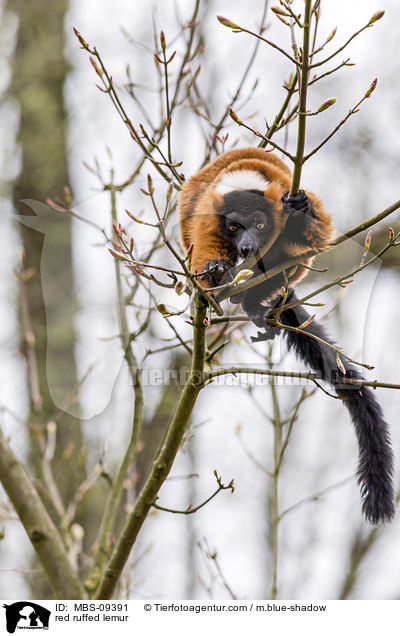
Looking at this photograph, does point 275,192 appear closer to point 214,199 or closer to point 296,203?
point 214,199

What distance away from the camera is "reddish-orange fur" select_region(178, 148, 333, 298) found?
3111 millimetres

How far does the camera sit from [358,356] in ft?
11.1

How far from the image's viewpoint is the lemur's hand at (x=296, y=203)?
255cm

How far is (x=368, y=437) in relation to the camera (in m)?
2.91

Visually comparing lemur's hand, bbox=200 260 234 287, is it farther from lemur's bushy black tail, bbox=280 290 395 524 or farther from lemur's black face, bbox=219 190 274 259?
lemur's bushy black tail, bbox=280 290 395 524

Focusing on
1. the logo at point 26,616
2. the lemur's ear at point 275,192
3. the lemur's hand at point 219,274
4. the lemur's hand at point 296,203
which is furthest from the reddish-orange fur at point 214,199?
the logo at point 26,616

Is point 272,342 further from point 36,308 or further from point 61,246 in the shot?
point 36,308

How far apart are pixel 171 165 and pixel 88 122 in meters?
4.58

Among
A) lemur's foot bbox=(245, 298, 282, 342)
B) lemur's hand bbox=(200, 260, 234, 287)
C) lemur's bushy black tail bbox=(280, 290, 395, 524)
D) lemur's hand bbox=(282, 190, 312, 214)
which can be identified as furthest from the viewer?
lemur's foot bbox=(245, 298, 282, 342)

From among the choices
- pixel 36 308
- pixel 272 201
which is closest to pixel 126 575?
Answer: pixel 272 201

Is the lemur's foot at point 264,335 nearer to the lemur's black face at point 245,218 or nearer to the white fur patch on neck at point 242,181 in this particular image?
the lemur's black face at point 245,218

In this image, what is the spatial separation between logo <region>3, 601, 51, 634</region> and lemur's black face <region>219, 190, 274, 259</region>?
5.66ft

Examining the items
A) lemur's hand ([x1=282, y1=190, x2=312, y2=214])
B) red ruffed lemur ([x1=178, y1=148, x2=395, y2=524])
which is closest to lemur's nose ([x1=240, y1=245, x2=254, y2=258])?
red ruffed lemur ([x1=178, y1=148, x2=395, y2=524])

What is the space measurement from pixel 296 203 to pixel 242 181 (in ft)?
2.22
